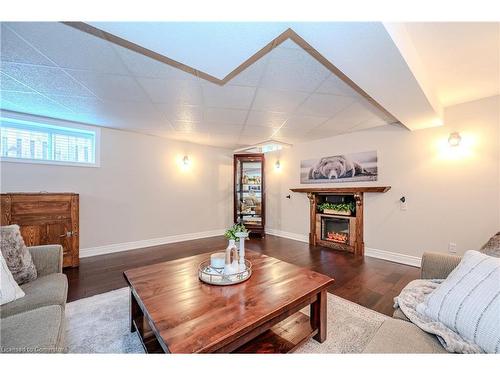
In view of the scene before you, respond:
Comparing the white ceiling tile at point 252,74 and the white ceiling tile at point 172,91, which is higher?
the white ceiling tile at point 252,74

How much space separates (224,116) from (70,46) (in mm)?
1783

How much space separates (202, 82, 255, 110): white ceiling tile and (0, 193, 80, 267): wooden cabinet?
2.45 m

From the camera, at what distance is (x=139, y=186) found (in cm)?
400

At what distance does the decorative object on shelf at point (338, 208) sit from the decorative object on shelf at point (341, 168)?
0.48 m

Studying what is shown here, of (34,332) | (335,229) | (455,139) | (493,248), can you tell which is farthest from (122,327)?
(455,139)

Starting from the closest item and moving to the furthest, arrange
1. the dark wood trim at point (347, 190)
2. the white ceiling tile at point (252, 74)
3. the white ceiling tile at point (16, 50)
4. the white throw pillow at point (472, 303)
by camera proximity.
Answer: the white throw pillow at point (472, 303) < the white ceiling tile at point (16, 50) < the white ceiling tile at point (252, 74) < the dark wood trim at point (347, 190)

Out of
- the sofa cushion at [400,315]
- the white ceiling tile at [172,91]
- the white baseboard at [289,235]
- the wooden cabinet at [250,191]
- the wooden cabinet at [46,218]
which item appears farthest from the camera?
the wooden cabinet at [250,191]

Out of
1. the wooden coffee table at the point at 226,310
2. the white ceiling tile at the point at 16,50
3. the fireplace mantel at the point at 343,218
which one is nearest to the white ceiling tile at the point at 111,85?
the white ceiling tile at the point at 16,50

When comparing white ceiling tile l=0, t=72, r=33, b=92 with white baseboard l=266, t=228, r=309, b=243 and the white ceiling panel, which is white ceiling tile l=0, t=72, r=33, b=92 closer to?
the white ceiling panel

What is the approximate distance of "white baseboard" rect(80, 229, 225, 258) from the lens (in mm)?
3437

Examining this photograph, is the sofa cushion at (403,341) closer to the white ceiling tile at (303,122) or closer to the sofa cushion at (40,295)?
the sofa cushion at (40,295)

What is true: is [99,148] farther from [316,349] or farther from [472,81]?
[472,81]

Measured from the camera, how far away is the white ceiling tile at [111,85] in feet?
6.44

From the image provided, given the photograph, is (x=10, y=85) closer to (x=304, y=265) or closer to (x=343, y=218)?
(x=304, y=265)
